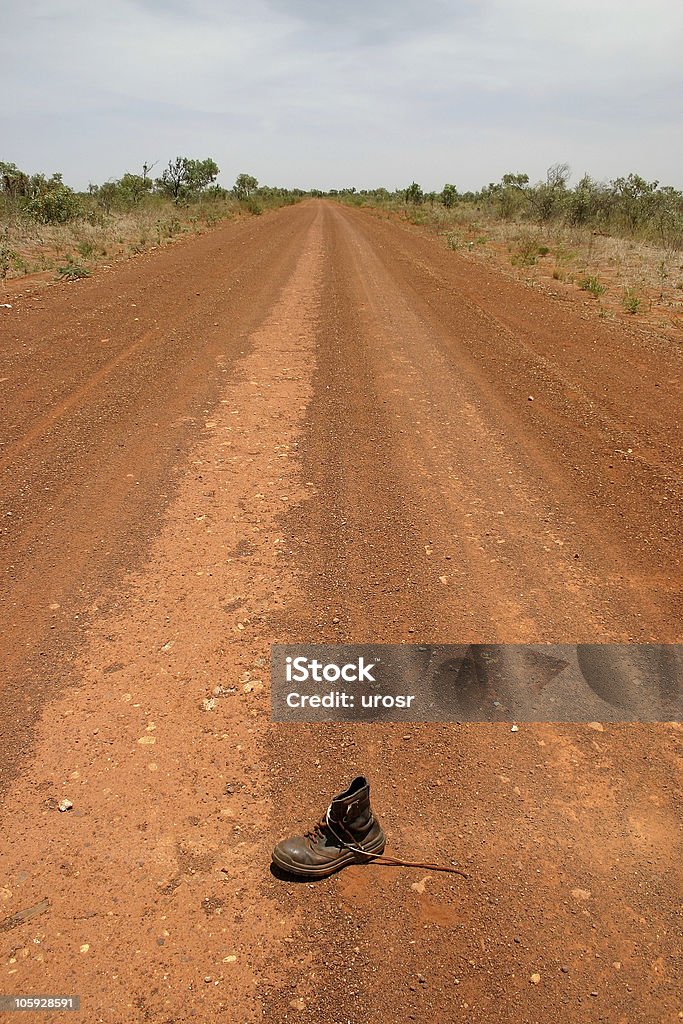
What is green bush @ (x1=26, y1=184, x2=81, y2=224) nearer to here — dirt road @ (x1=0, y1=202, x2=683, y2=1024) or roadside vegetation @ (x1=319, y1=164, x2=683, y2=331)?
roadside vegetation @ (x1=319, y1=164, x2=683, y2=331)

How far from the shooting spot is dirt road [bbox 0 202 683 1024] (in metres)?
2.11

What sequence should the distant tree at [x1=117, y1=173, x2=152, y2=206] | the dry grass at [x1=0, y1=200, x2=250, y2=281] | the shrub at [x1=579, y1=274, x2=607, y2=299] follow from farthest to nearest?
the distant tree at [x1=117, y1=173, x2=152, y2=206] → the dry grass at [x1=0, y1=200, x2=250, y2=281] → the shrub at [x1=579, y1=274, x2=607, y2=299]

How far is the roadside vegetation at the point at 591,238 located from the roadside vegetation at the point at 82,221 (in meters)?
9.72

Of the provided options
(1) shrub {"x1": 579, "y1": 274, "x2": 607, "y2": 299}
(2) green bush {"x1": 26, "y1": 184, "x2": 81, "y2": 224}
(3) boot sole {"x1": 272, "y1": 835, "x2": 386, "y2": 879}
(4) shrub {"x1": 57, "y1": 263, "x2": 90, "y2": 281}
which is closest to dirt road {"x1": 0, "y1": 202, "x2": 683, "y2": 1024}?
(3) boot sole {"x1": 272, "y1": 835, "x2": 386, "y2": 879}

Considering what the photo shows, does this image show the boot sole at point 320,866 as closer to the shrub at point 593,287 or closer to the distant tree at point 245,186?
the shrub at point 593,287

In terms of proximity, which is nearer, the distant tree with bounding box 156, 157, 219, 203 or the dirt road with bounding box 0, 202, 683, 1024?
the dirt road with bounding box 0, 202, 683, 1024

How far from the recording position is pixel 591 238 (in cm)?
2170

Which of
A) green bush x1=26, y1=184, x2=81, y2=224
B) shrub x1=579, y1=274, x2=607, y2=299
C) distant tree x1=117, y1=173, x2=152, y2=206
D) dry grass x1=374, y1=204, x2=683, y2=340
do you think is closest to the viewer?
dry grass x1=374, y1=204, x2=683, y2=340

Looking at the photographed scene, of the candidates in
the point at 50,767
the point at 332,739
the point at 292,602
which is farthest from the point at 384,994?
the point at 292,602

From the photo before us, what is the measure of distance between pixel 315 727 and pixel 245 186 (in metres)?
60.8
